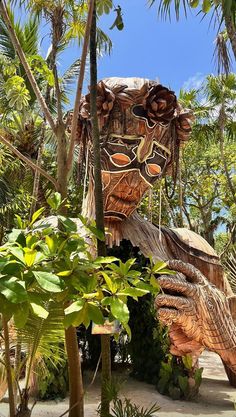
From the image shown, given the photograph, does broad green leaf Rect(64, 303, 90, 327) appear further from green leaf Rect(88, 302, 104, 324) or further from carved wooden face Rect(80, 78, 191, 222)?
carved wooden face Rect(80, 78, 191, 222)

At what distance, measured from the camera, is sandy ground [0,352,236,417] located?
5.67 m

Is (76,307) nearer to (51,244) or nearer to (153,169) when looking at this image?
(51,244)

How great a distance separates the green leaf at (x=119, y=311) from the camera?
180 centimetres

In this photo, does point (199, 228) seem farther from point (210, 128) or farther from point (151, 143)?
point (151, 143)

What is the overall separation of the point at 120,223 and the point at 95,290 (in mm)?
3522

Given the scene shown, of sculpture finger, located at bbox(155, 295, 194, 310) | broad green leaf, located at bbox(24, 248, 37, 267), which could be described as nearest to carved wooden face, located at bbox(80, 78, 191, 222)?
sculpture finger, located at bbox(155, 295, 194, 310)

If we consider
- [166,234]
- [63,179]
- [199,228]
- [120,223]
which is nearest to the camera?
[63,179]

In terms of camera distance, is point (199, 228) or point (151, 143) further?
point (199, 228)

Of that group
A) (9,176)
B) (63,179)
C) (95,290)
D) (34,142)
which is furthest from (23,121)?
(95,290)

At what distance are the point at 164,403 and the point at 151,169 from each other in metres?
3.13

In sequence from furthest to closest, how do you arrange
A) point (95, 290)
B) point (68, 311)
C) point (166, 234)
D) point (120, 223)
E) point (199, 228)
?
point (199, 228)
point (166, 234)
point (120, 223)
point (95, 290)
point (68, 311)

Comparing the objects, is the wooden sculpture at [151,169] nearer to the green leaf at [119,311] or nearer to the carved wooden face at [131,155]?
the carved wooden face at [131,155]

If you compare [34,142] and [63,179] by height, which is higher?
[34,142]

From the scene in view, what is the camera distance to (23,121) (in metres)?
→ 9.90
